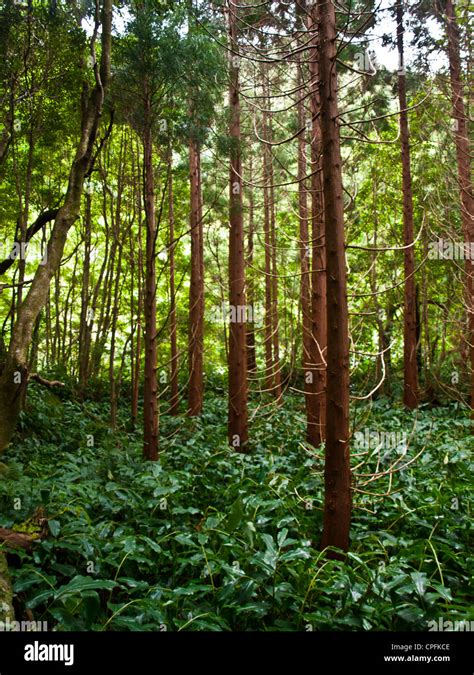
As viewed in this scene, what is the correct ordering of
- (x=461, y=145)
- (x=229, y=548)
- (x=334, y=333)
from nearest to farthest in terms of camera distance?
(x=229, y=548)
(x=334, y=333)
(x=461, y=145)

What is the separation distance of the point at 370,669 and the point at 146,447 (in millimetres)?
4138

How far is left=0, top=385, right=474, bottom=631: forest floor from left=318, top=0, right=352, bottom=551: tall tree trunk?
17cm

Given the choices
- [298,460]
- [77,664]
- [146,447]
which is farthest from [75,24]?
[77,664]

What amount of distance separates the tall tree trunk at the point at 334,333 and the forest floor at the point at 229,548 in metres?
0.17

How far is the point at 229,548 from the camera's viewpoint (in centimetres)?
325

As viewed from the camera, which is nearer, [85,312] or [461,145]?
[461,145]

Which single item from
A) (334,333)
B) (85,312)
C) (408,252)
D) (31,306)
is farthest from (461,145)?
(31,306)

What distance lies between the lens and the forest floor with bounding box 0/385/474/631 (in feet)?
8.50

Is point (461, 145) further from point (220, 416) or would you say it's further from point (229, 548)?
point (229, 548)

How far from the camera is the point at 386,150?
14.3m

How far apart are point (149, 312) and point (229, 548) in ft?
10.6

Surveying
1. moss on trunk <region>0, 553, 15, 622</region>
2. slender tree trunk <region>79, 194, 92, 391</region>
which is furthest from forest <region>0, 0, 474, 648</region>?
slender tree trunk <region>79, 194, 92, 391</region>

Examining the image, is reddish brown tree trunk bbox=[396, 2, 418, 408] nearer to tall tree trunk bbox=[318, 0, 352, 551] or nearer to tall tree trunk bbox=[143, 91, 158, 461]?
tall tree trunk bbox=[143, 91, 158, 461]

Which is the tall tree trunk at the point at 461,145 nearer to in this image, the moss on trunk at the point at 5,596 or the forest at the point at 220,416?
the forest at the point at 220,416
